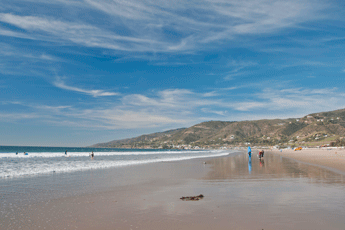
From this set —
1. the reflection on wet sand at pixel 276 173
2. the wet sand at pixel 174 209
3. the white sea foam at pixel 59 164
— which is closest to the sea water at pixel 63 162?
the white sea foam at pixel 59 164

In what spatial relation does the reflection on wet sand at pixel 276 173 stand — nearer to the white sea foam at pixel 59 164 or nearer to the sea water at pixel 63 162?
the sea water at pixel 63 162

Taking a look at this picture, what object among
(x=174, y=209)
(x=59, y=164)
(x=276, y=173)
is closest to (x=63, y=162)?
(x=59, y=164)

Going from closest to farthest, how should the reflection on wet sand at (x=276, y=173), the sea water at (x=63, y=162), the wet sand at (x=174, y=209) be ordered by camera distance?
the wet sand at (x=174, y=209)
the reflection on wet sand at (x=276, y=173)
the sea water at (x=63, y=162)

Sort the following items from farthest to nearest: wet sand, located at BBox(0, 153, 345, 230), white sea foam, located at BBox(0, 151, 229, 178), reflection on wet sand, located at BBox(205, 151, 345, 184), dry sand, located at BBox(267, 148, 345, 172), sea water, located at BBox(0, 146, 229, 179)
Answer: dry sand, located at BBox(267, 148, 345, 172) → sea water, located at BBox(0, 146, 229, 179) → white sea foam, located at BBox(0, 151, 229, 178) → reflection on wet sand, located at BBox(205, 151, 345, 184) → wet sand, located at BBox(0, 153, 345, 230)

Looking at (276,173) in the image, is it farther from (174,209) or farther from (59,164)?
(59,164)

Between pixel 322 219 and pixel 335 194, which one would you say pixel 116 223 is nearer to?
pixel 322 219

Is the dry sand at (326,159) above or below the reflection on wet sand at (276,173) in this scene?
below

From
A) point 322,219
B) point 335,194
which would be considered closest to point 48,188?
point 322,219

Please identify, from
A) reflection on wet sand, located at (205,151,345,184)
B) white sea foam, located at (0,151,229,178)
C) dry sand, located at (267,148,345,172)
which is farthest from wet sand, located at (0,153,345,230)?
dry sand, located at (267,148,345,172)

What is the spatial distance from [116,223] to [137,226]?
2.37 feet

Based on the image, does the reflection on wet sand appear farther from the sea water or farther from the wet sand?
the sea water

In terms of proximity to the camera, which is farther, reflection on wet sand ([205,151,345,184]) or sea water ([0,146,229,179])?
sea water ([0,146,229,179])

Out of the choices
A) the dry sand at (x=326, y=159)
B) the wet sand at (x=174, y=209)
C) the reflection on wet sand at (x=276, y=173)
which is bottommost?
the dry sand at (x=326, y=159)

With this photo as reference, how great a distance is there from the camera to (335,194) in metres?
10.9
